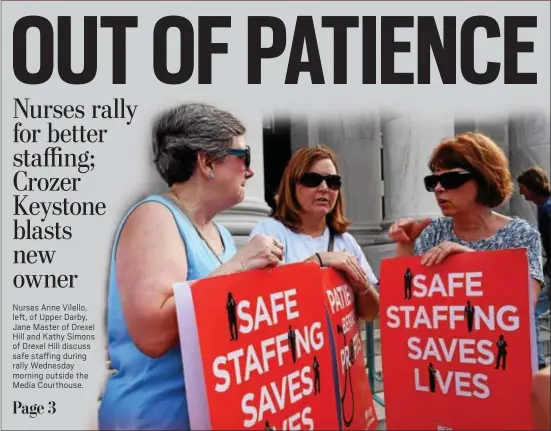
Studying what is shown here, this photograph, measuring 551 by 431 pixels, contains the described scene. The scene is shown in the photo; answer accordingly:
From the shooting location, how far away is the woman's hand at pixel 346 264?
1.70 m

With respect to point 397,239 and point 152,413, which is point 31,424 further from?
point 397,239

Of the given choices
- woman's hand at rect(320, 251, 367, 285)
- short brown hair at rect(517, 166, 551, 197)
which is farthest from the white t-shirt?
short brown hair at rect(517, 166, 551, 197)

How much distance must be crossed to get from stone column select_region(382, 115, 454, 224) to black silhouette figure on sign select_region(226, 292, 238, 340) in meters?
1.55

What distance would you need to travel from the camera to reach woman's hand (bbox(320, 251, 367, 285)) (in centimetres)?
170

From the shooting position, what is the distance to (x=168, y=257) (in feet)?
3.88

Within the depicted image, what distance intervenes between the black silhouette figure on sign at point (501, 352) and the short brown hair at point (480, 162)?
16.4 inches

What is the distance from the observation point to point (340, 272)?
1719mm

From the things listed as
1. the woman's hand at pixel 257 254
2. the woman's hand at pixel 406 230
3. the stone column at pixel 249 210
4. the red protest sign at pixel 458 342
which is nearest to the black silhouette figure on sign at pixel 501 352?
the red protest sign at pixel 458 342

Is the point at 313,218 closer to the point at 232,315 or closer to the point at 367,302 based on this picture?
the point at 367,302

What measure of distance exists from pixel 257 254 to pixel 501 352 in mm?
711

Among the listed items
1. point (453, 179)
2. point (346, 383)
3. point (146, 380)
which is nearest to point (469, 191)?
point (453, 179)

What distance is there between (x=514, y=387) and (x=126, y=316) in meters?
1.00

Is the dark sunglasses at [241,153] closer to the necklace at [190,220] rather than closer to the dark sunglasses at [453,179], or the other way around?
the necklace at [190,220]

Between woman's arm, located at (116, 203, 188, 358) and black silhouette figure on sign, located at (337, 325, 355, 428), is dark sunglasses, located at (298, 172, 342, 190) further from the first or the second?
woman's arm, located at (116, 203, 188, 358)
